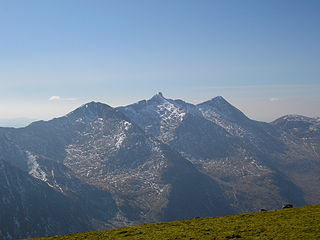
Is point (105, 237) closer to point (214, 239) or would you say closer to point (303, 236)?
point (214, 239)

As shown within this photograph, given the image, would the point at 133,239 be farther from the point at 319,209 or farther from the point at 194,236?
the point at 319,209

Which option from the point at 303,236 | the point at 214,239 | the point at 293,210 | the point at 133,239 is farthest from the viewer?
the point at 293,210

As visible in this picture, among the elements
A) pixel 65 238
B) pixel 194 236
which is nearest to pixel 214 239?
pixel 194 236

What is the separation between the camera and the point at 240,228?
59750mm

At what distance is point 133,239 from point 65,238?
15.5 meters

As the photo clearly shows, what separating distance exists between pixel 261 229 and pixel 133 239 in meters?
21.9

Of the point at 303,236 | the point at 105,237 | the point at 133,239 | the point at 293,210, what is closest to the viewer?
Answer: the point at 303,236

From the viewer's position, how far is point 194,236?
189 feet

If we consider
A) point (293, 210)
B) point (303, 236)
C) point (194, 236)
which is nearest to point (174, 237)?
point (194, 236)

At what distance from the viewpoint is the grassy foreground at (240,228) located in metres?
54.1

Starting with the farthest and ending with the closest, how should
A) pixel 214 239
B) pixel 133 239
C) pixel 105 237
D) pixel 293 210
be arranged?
pixel 293 210 → pixel 105 237 → pixel 133 239 → pixel 214 239

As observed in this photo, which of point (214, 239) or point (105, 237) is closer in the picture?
point (214, 239)

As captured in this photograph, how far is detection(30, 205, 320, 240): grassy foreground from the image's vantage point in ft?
177

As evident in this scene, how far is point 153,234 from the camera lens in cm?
6269
